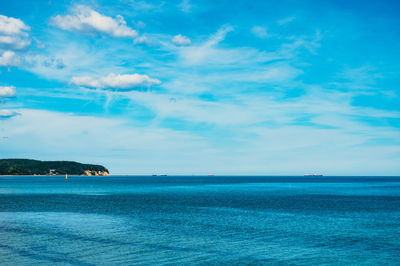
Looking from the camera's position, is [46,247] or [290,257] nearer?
[290,257]

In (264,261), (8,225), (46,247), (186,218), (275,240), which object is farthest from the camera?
(186,218)

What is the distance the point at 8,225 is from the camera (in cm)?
4112

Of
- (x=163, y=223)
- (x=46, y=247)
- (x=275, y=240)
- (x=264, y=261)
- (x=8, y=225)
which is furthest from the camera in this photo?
(x=163, y=223)

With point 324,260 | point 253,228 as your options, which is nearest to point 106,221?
point 253,228

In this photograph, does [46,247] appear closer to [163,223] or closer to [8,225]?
[8,225]

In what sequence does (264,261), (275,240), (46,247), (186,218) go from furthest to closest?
(186,218), (275,240), (46,247), (264,261)

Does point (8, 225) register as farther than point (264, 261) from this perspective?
Yes

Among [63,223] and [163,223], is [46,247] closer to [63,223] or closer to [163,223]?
[63,223]

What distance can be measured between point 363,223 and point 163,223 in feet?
87.3

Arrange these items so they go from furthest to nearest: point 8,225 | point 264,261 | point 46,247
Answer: point 8,225, point 46,247, point 264,261

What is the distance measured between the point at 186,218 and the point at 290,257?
24.3 metres

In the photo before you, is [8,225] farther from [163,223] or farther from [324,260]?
[324,260]

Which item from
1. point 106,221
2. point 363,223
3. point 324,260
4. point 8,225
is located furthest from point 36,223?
point 363,223

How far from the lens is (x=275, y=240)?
34.0 metres
